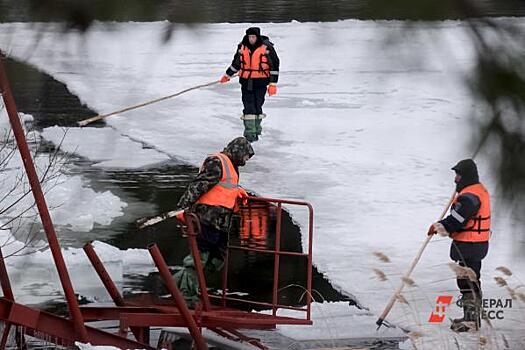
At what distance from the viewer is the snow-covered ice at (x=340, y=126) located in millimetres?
3223

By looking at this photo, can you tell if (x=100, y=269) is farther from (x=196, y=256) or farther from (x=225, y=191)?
(x=225, y=191)

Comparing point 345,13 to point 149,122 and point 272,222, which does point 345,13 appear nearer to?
point 272,222

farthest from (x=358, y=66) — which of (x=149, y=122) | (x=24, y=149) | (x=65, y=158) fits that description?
(x=149, y=122)

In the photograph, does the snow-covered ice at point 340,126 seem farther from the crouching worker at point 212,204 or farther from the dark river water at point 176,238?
the crouching worker at point 212,204

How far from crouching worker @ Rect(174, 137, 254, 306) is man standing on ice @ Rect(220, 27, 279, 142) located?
509 centimetres

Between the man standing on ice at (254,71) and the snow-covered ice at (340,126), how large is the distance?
0.33m

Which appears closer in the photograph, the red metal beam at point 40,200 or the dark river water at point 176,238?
the red metal beam at point 40,200

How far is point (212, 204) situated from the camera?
7531 mm

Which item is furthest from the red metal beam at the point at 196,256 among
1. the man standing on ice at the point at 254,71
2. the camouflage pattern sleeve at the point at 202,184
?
the man standing on ice at the point at 254,71

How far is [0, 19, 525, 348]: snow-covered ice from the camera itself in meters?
3.22

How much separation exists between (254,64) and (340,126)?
10.7 ft

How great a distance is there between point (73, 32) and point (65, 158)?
33.8 ft

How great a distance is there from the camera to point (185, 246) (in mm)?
9992

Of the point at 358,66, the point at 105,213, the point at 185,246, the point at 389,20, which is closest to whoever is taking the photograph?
the point at 389,20
